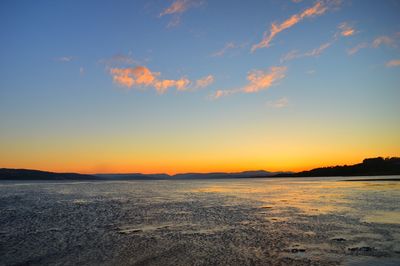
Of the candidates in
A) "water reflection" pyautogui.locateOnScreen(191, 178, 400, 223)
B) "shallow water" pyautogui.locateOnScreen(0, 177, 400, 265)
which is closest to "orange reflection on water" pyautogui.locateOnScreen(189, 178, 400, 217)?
"water reflection" pyautogui.locateOnScreen(191, 178, 400, 223)

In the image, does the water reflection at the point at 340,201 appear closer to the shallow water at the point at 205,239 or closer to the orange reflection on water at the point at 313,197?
the orange reflection on water at the point at 313,197

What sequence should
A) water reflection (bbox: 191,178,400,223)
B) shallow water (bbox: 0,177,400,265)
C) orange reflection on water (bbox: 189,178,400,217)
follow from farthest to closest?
orange reflection on water (bbox: 189,178,400,217)
water reflection (bbox: 191,178,400,223)
shallow water (bbox: 0,177,400,265)

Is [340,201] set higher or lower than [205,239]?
higher

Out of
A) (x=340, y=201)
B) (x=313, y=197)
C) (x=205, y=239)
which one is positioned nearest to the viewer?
(x=205, y=239)

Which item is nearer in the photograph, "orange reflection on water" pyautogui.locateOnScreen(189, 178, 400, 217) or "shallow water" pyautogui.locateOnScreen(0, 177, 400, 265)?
"shallow water" pyautogui.locateOnScreen(0, 177, 400, 265)

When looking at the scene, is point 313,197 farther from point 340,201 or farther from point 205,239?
point 205,239

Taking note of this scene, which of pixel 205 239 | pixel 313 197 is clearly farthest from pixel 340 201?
pixel 205 239

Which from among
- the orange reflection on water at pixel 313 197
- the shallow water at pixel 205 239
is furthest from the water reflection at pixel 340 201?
the shallow water at pixel 205 239

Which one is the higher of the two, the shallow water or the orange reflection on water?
the orange reflection on water

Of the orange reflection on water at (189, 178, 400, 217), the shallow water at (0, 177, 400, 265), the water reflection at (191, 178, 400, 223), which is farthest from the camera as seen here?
the orange reflection on water at (189, 178, 400, 217)

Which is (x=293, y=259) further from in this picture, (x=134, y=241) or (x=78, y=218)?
(x=78, y=218)

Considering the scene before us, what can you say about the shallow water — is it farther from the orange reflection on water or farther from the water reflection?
the orange reflection on water

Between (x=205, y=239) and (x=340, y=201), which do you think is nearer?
A: (x=205, y=239)

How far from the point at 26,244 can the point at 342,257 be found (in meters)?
14.4
